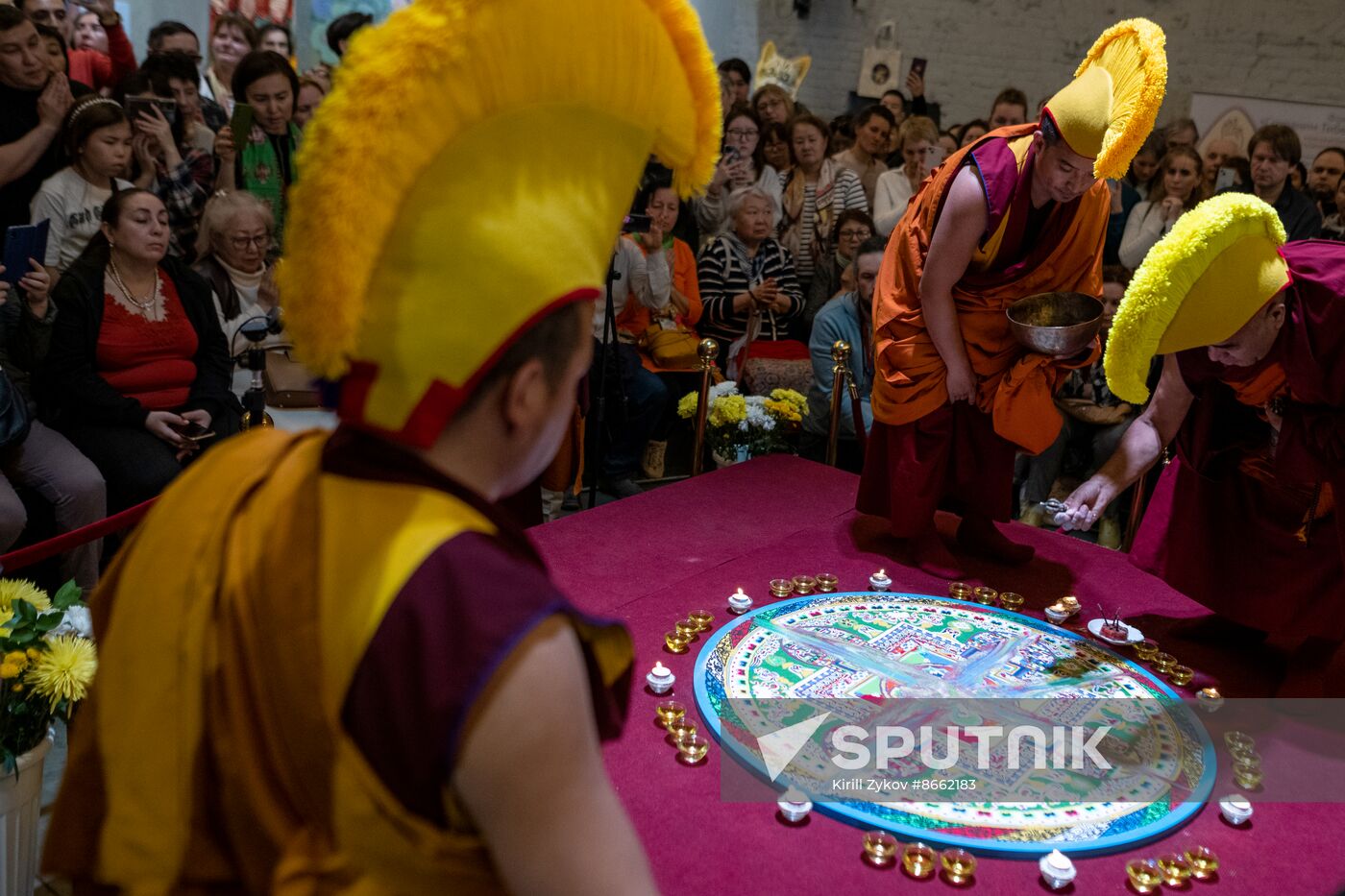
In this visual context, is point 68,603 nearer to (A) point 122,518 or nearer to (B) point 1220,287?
(A) point 122,518

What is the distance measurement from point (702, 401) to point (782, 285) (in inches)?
58.1

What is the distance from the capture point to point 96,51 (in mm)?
4523

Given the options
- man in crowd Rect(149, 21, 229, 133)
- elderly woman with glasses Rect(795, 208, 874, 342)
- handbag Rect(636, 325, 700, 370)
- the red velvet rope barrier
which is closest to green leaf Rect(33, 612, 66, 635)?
the red velvet rope barrier

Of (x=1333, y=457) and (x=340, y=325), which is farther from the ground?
(x=340, y=325)

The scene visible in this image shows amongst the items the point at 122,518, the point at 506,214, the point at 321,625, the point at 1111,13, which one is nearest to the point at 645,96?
the point at 506,214

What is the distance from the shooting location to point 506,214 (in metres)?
0.91

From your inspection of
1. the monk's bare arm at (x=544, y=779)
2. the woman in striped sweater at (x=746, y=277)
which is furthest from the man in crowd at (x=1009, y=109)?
the monk's bare arm at (x=544, y=779)

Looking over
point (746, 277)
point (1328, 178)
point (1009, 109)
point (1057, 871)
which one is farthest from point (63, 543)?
point (1328, 178)

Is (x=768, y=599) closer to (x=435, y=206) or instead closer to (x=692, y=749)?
(x=692, y=749)

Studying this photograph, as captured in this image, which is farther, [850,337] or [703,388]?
[850,337]

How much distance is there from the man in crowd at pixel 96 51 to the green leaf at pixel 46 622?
10.2 ft

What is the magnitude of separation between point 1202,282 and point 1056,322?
91cm

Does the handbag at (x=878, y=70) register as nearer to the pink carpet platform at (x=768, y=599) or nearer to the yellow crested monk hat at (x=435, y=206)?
the pink carpet platform at (x=768, y=599)

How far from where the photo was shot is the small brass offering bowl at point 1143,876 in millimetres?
1778
